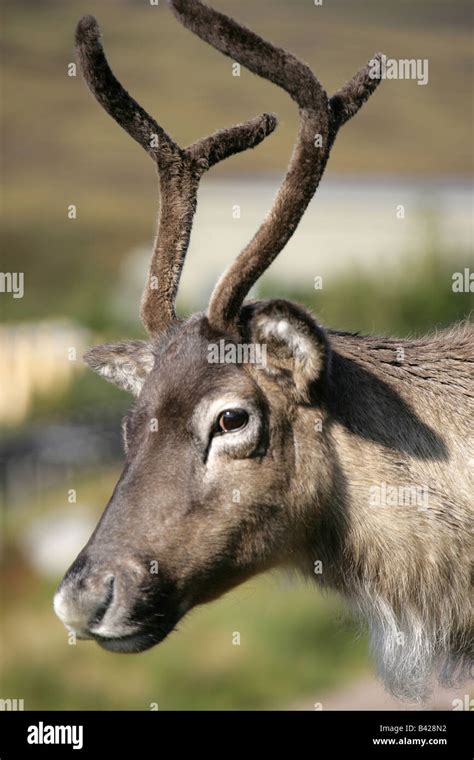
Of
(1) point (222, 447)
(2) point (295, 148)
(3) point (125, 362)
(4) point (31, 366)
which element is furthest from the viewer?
(4) point (31, 366)

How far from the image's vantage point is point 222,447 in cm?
561

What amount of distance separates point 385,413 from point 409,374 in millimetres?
370

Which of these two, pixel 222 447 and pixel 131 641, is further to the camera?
pixel 222 447

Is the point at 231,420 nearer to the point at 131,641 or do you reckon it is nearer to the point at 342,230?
the point at 131,641

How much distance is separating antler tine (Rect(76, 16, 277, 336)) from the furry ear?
17 centimetres

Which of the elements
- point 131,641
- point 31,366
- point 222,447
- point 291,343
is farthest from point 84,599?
point 31,366

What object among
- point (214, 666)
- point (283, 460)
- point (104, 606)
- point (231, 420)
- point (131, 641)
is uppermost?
point (231, 420)

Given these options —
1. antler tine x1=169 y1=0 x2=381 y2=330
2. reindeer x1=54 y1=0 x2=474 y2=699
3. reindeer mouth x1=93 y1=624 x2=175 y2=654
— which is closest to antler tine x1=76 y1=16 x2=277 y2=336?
reindeer x1=54 y1=0 x2=474 y2=699

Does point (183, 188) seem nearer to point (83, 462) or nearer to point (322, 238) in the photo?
point (83, 462)

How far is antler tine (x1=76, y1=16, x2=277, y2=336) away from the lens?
6.48m

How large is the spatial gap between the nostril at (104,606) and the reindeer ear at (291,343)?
1335 millimetres

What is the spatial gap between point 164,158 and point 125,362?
4.08 feet

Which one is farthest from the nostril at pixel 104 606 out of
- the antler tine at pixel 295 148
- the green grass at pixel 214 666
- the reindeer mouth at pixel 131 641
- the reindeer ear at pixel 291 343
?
the green grass at pixel 214 666

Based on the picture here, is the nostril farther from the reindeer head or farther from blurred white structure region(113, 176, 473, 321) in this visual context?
blurred white structure region(113, 176, 473, 321)
